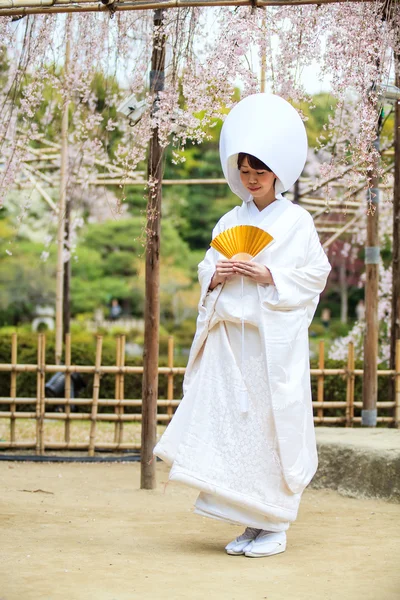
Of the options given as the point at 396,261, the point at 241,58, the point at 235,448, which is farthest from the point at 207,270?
the point at 396,261

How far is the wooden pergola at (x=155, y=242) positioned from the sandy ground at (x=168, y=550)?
61 centimetres

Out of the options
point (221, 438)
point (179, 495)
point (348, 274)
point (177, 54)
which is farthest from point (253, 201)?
point (348, 274)

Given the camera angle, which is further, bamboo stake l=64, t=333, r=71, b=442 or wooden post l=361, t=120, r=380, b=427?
bamboo stake l=64, t=333, r=71, b=442

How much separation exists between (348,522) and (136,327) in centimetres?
1599

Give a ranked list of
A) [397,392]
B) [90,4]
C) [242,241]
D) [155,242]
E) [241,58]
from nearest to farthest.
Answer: [242,241] < [90,4] < [241,58] < [155,242] < [397,392]

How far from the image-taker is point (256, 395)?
138 inches

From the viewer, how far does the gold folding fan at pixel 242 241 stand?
11.6 ft

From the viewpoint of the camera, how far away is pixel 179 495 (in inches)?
200

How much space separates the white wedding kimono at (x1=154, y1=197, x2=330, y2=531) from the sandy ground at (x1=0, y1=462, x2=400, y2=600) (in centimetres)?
25

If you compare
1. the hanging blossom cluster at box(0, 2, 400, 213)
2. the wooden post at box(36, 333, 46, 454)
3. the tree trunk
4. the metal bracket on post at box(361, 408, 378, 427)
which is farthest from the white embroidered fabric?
the tree trunk

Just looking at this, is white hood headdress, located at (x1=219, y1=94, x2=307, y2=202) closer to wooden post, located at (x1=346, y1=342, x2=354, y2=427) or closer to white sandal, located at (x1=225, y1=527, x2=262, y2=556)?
white sandal, located at (x1=225, y1=527, x2=262, y2=556)

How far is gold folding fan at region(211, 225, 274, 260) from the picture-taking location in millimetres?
3521

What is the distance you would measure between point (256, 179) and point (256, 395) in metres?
0.90

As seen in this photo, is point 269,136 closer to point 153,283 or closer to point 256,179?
point 256,179
